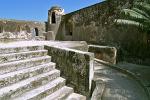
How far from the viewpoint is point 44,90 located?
4816mm

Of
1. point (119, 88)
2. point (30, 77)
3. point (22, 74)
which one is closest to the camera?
point (22, 74)

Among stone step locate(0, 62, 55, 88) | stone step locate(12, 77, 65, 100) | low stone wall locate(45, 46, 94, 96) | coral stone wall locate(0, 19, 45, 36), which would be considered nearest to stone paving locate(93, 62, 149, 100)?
low stone wall locate(45, 46, 94, 96)

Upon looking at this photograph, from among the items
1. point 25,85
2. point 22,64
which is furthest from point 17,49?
point 25,85

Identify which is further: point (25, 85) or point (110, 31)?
point (110, 31)

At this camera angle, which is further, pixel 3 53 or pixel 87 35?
pixel 87 35

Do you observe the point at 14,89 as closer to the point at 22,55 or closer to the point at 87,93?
the point at 22,55

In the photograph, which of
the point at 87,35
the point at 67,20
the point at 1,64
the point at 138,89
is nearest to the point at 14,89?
the point at 1,64

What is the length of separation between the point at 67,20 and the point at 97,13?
231 inches

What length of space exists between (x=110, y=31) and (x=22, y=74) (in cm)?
1004

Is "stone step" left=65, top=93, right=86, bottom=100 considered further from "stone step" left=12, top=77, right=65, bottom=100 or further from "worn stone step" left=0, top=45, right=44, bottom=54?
"worn stone step" left=0, top=45, right=44, bottom=54

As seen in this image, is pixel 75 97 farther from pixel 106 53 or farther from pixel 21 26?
pixel 21 26

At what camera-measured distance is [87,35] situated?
17000mm

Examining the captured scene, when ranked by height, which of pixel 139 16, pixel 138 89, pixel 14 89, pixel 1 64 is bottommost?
pixel 138 89

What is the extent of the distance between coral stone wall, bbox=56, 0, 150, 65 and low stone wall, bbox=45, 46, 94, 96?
21.6 feet
